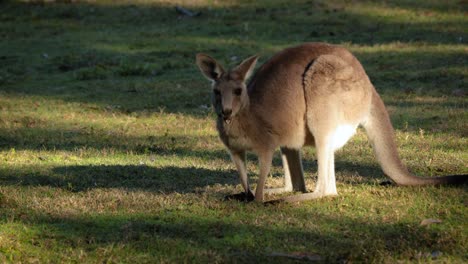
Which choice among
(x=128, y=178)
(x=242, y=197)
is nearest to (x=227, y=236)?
(x=242, y=197)

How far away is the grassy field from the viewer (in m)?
5.34

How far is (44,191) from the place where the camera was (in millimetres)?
6848

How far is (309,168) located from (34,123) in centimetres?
418

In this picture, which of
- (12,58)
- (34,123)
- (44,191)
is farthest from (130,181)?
(12,58)

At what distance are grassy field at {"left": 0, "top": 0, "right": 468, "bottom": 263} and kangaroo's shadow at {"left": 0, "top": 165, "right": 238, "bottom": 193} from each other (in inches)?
0.7

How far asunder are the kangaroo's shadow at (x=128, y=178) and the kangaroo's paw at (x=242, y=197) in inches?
21.4

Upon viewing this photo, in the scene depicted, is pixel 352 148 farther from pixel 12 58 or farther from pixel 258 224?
pixel 12 58

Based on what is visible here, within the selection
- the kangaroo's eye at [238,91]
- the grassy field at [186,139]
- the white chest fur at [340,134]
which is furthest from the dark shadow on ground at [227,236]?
the kangaroo's eye at [238,91]

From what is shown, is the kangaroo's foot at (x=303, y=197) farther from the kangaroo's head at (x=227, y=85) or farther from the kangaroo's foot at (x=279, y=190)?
the kangaroo's head at (x=227, y=85)

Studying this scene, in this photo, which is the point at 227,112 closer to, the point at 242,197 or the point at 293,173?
the point at 242,197

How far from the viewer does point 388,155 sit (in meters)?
6.28

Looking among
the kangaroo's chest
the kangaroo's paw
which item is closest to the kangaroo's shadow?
the kangaroo's paw

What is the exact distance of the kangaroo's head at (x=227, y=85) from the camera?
591 cm

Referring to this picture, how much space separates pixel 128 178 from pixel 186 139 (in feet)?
7.32
